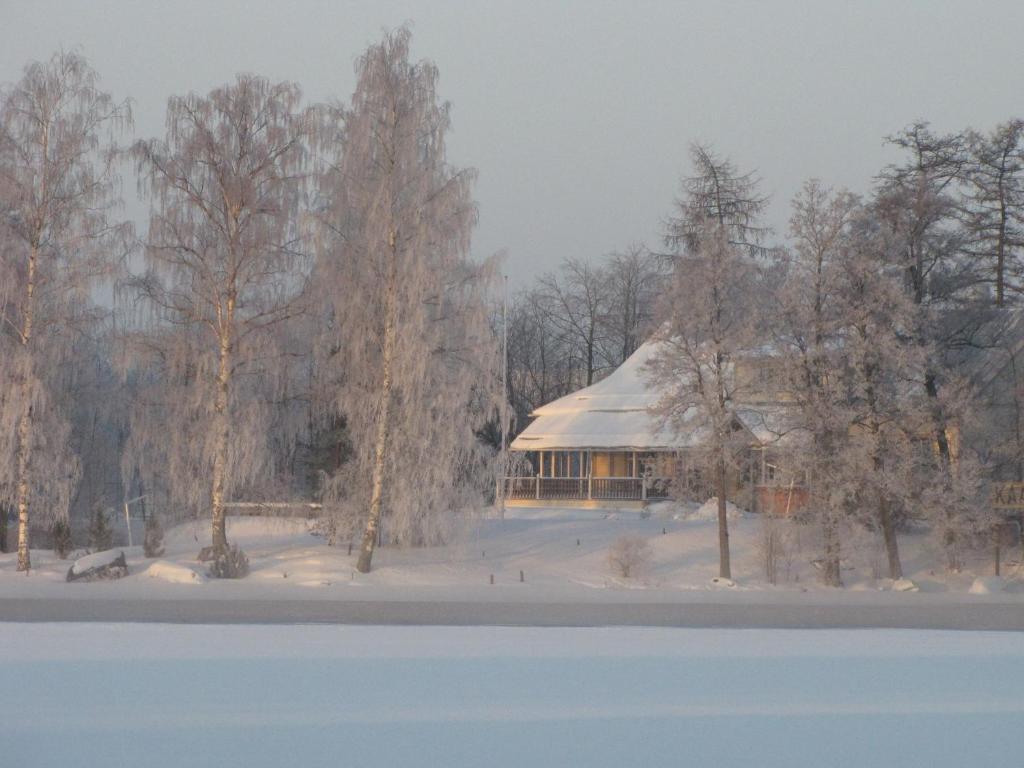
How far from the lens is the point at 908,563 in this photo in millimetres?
32438

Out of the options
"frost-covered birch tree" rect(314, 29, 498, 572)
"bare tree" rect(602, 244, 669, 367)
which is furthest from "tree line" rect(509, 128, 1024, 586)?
"bare tree" rect(602, 244, 669, 367)

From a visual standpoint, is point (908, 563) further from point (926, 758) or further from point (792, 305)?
point (926, 758)

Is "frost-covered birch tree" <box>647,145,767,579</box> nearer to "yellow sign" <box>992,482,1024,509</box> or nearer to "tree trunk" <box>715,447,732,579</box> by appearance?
"tree trunk" <box>715,447,732,579</box>

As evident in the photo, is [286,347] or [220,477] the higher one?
[286,347]

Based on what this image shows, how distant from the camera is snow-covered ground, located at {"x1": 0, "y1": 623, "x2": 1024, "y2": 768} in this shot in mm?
9711

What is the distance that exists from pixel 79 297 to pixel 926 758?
24392 mm

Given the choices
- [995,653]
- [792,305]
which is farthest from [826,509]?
[995,653]

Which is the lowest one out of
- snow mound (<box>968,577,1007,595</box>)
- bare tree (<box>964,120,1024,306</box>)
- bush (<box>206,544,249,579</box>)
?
snow mound (<box>968,577,1007,595</box>)

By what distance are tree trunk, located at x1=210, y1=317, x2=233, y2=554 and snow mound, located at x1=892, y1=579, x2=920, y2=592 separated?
16.5 metres

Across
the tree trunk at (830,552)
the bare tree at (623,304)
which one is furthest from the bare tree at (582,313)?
the tree trunk at (830,552)

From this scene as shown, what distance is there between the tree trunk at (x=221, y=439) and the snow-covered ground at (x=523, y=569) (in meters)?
0.98

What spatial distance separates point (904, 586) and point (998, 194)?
14095 mm

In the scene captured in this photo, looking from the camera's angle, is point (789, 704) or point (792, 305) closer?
point (789, 704)

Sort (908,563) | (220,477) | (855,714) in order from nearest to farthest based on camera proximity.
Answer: (855,714), (220,477), (908,563)
